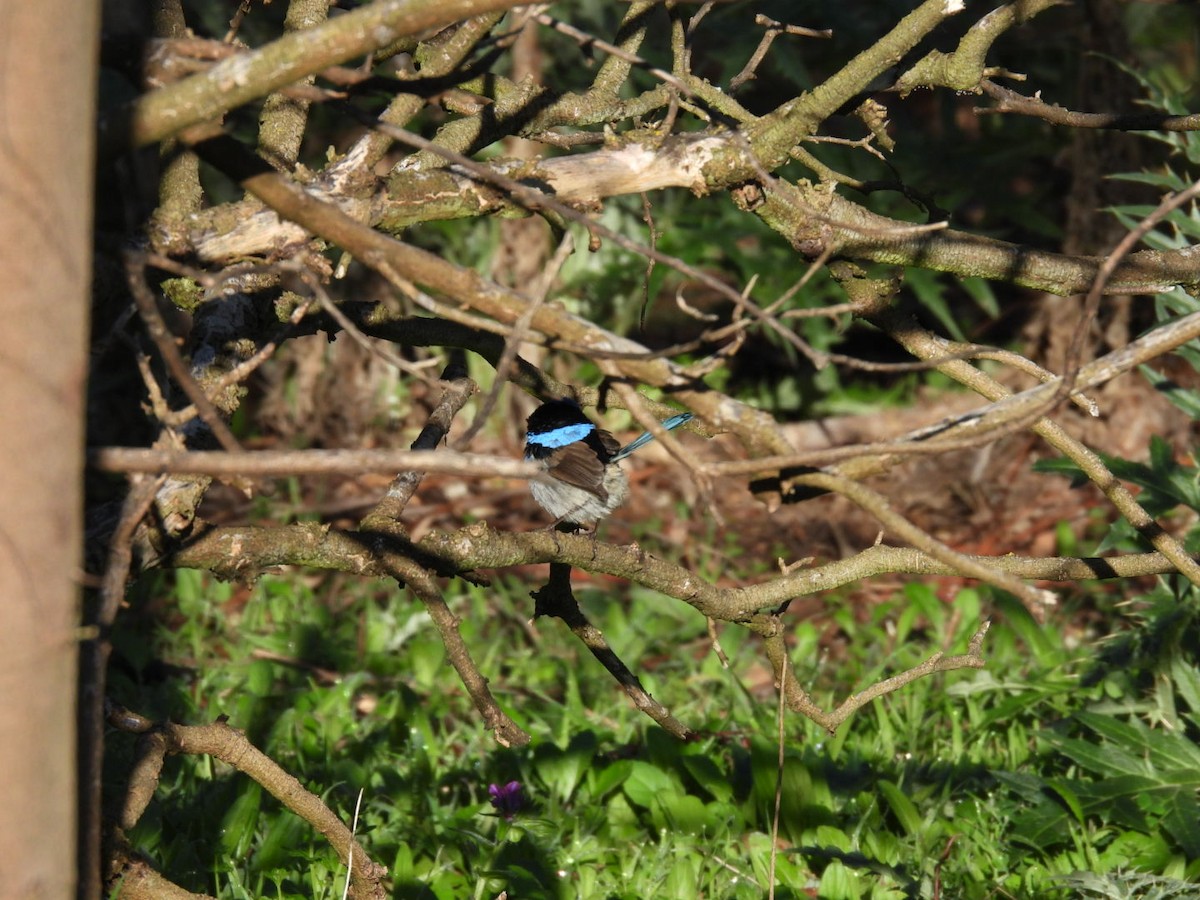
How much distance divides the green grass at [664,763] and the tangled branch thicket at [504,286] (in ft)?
1.90

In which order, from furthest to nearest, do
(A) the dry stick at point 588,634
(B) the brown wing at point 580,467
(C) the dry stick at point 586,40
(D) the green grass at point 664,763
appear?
(B) the brown wing at point 580,467 < (D) the green grass at point 664,763 < (A) the dry stick at point 588,634 < (C) the dry stick at point 586,40

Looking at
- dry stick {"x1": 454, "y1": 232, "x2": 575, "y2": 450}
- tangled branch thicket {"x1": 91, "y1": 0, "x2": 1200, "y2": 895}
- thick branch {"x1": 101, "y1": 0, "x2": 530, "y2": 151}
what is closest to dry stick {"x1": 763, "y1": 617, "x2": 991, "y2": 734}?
tangled branch thicket {"x1": 91, "y1": 0, "x2": 1200, "y2": 895}

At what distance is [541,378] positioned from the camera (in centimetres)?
284

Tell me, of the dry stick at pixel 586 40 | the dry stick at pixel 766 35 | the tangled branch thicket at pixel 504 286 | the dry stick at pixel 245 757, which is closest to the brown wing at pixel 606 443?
the tangled branch thicket at pixel 504 286

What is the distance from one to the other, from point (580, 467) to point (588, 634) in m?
1.70

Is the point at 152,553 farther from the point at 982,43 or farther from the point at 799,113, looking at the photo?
the point at 982,43

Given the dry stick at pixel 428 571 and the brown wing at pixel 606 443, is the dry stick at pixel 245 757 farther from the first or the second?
the brown wing at pixel 606 443

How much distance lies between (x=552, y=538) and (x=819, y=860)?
1.54 metres

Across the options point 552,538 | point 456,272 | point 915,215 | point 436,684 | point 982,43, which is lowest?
point 436,684

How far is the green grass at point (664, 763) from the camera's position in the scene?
3.54 meters

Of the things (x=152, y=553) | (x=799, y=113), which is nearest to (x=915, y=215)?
(x=799, y=113)

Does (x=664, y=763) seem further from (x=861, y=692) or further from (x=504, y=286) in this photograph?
(x=504, y=286)

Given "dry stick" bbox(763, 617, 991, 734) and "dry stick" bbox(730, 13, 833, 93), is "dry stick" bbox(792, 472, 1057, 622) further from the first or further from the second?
"dry stick" bbox(730, 13, 833, 93)

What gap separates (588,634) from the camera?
3014 millimetres
